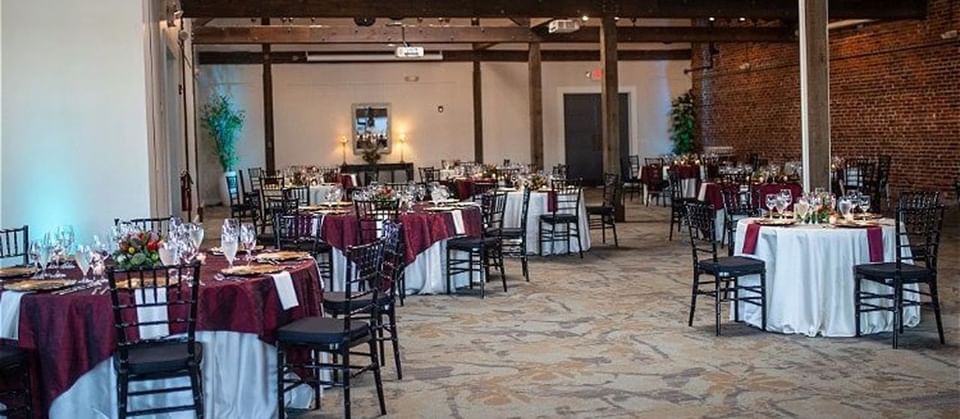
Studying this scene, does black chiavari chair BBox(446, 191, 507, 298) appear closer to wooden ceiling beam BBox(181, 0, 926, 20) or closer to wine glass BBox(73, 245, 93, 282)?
wine glass BBox(73, 245, 93, 282)

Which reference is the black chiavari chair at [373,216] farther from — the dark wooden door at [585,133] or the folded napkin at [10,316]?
the dark wooden door at [585,133]

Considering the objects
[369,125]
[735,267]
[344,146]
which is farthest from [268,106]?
[735,267]

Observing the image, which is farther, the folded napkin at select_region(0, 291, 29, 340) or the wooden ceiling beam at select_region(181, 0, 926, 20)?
the wooden ceiling beam at select_region(181, 0, 926, 20)

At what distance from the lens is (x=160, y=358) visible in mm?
4250

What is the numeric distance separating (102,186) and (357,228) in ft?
6.96

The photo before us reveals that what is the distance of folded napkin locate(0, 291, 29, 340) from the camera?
14.5 ft

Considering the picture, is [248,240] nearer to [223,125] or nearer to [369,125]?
[223,125]

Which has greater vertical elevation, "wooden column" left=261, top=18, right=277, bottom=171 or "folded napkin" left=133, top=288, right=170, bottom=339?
"wooden column" left=261, top=18, right=277, bottom=171

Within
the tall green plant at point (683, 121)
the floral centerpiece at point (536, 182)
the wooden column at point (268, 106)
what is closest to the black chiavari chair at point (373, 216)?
the floral centerpiece at point (536, 182)

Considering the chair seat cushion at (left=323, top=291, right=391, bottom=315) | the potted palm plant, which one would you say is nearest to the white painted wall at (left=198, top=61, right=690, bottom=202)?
the potted palm plant

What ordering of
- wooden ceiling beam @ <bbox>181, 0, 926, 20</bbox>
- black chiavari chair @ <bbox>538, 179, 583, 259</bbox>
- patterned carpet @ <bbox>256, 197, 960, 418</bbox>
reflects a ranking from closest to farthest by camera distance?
patterned carpet @ <bbox>256, 197, 960, 418</bbox>, black chiavari chair @ <bbox>538, 179, 583, 259</bbox>, wooden ceiling beam @ <bbox>181, 0, 926, 20</bbox>

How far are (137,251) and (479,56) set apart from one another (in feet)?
56.6

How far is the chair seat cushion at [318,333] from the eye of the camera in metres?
4.64
